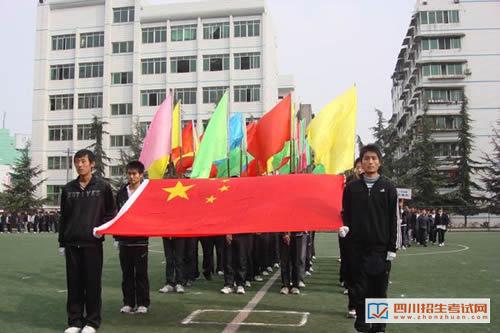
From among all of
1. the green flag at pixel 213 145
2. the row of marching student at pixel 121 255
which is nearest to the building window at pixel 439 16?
the green flag at pixel 213 145

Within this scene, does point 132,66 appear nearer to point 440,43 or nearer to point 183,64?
point 183,64

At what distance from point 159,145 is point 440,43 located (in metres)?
56.8

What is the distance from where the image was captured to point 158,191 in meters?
7.78

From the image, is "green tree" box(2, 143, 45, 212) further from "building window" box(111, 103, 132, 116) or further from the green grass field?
the green grass field

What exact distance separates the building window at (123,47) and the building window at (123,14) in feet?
7.97

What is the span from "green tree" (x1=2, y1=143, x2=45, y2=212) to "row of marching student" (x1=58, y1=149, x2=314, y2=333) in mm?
49063

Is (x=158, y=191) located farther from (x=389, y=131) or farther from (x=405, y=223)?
(x=389, y=131)

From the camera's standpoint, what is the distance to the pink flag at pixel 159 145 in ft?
32.7

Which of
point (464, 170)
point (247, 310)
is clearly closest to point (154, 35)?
point (464, 170)

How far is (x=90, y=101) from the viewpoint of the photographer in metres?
60.6

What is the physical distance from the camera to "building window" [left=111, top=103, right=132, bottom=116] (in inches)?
2356

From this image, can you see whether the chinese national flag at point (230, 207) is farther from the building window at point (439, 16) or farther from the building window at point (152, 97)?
the building window at point (439, 16)

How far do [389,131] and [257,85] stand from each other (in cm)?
1462

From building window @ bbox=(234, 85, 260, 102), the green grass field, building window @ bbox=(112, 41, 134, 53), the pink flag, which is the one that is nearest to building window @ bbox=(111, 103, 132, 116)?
A: building window @ bbox=(112, 41, 134, 53)
